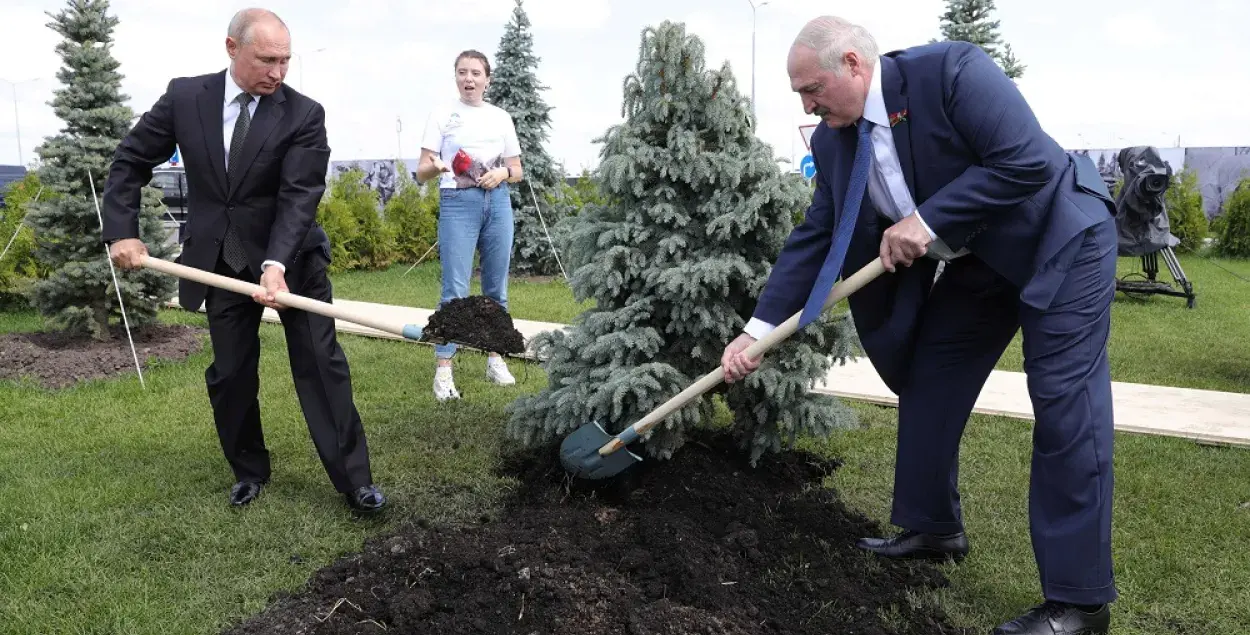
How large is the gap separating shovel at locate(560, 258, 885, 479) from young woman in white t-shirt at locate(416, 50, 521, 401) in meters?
Result: 2.18

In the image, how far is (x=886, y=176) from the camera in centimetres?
330

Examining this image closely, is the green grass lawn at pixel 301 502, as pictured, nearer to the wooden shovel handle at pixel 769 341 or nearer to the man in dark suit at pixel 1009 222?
the man in dark suit at pixel 1009 222

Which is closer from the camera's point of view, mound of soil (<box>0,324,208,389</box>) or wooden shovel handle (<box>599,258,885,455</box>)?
wooden shovel handle (<box>599,258,885,455</box>)

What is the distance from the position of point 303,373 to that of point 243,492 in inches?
27.1

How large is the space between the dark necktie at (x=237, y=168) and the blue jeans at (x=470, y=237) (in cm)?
213

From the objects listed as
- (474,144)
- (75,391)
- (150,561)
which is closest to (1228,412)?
(474,144)

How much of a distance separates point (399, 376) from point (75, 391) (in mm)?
2243

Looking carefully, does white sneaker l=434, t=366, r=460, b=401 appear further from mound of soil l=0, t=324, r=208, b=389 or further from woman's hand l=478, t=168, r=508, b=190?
mound of soil l=0, t=324, r=208, b=389

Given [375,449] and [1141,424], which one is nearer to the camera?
[375,449]

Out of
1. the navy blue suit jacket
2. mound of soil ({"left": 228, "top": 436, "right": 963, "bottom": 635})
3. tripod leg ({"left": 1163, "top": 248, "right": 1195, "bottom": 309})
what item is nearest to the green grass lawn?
mound of soil ({"left": 228, "top": 436, "right": 963, "bottom": 635})

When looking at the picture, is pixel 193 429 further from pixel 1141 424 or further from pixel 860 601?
pixel 1141 424

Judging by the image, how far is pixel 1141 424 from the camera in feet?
18.6

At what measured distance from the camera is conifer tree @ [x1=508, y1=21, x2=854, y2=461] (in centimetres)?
420

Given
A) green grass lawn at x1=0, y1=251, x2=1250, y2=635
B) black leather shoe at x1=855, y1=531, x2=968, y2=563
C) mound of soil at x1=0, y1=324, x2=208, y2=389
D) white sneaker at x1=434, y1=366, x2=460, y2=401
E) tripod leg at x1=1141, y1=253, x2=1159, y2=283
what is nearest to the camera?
green grass lawn at x1=0, y1=251, x2=1250, y2=635
